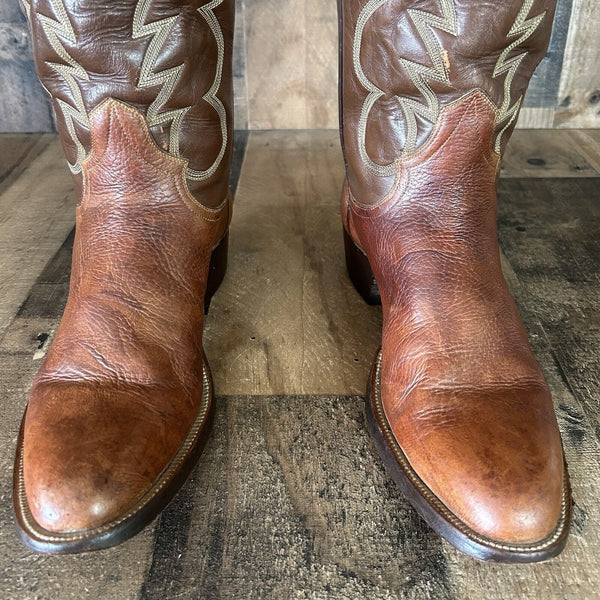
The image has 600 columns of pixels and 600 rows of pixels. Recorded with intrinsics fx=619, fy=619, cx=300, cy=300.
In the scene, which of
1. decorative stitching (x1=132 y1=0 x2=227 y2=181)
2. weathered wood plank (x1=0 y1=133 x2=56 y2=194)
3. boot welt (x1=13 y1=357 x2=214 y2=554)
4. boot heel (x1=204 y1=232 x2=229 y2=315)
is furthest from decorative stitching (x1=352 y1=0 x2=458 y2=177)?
weathered wood plank (x1=0 y1=133 x2=56 y2=194)

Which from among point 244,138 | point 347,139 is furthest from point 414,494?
point 244,138

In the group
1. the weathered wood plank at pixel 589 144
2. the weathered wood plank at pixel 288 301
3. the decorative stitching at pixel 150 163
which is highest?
the decorative stitching at pixel 150 163

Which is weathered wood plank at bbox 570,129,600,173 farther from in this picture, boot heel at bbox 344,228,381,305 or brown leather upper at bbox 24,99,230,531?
brown leather upper at bbox 24,99,230,531

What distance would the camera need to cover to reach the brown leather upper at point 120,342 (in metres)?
0.64

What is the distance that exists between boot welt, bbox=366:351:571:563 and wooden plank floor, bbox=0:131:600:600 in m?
0.03

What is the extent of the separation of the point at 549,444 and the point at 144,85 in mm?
632

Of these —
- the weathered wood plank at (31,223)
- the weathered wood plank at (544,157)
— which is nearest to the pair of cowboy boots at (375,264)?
the weathered wood plank at (31,223)

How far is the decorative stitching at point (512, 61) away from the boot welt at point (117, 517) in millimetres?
555

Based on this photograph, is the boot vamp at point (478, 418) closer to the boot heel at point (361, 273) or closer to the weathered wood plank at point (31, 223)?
the boot heel at point (361, 273)

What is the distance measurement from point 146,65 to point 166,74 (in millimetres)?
27

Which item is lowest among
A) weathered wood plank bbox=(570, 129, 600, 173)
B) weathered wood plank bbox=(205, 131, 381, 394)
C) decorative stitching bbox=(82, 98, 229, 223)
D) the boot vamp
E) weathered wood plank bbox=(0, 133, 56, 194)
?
weathered wood plank bbox=(570, 129, 600, 173)

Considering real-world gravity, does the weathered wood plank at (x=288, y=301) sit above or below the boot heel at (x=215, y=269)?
below

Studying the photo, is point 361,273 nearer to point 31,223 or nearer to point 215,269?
point 215,269

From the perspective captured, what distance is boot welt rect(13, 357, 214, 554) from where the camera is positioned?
0.62 meters
